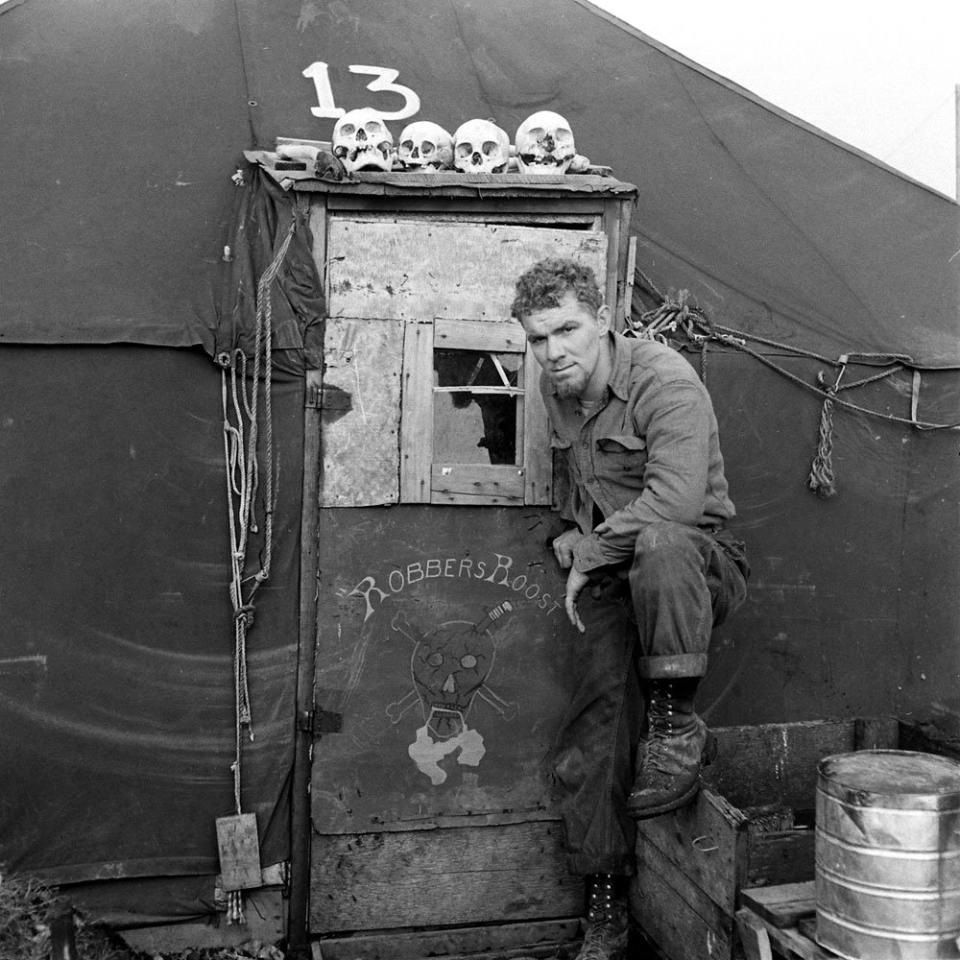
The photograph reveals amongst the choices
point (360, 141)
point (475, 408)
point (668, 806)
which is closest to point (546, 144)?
point (360, 141)

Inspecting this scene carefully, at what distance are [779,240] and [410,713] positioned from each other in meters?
2.53

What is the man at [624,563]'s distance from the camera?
2.93 meters

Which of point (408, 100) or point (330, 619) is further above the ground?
point (408, 100)

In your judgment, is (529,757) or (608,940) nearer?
(608,940)

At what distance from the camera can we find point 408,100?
433 cm

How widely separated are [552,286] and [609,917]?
2.07 meters

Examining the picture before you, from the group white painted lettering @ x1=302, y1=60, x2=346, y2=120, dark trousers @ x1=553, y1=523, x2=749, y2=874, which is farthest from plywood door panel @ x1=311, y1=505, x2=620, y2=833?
white painted lettering @ x1=302, y1=60, x2=346, y2=120

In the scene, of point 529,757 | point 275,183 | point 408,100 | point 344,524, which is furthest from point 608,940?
point 408,100

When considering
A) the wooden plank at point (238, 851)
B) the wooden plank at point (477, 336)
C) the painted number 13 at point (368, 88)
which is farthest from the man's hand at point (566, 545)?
the painted number 13 at point (368, 88)

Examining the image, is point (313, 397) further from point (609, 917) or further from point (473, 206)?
point (609, 917)

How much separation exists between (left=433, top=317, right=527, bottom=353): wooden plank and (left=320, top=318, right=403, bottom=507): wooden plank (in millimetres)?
148

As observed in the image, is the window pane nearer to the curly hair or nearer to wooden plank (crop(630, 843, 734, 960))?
the curly hair

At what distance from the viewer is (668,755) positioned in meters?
2.98

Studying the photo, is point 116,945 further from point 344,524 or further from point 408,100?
point 408,100
